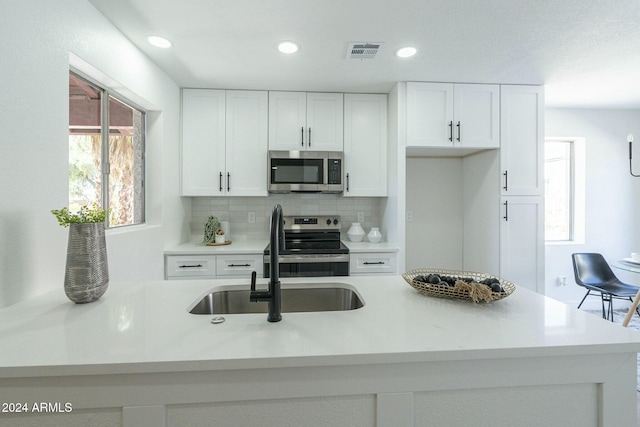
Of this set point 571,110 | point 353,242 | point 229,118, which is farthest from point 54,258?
point 571,110

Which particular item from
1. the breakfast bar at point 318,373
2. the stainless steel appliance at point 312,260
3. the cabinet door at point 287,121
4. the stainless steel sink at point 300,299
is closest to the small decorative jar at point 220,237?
the stainless steel appliance at point 312,260

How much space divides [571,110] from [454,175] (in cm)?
164

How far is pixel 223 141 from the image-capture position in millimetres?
2791

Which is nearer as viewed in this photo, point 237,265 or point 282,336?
point 282,336

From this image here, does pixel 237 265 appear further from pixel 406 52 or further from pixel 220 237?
pixel 406 52

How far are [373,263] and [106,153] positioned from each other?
2.19m

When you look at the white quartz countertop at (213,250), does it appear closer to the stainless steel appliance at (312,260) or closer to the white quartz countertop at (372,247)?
the stainless steel appliance at (312,260)

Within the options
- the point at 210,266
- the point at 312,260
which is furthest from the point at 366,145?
the point at 210,266

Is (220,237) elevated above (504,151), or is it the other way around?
(504,151)

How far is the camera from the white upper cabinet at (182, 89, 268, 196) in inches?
109

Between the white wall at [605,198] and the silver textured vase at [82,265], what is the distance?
4.27 m

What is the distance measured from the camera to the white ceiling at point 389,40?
1625 mm

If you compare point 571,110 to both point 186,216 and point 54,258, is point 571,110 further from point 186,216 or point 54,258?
point 54,258

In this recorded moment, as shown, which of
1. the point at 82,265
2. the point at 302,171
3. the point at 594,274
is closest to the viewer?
the point at 82,265
